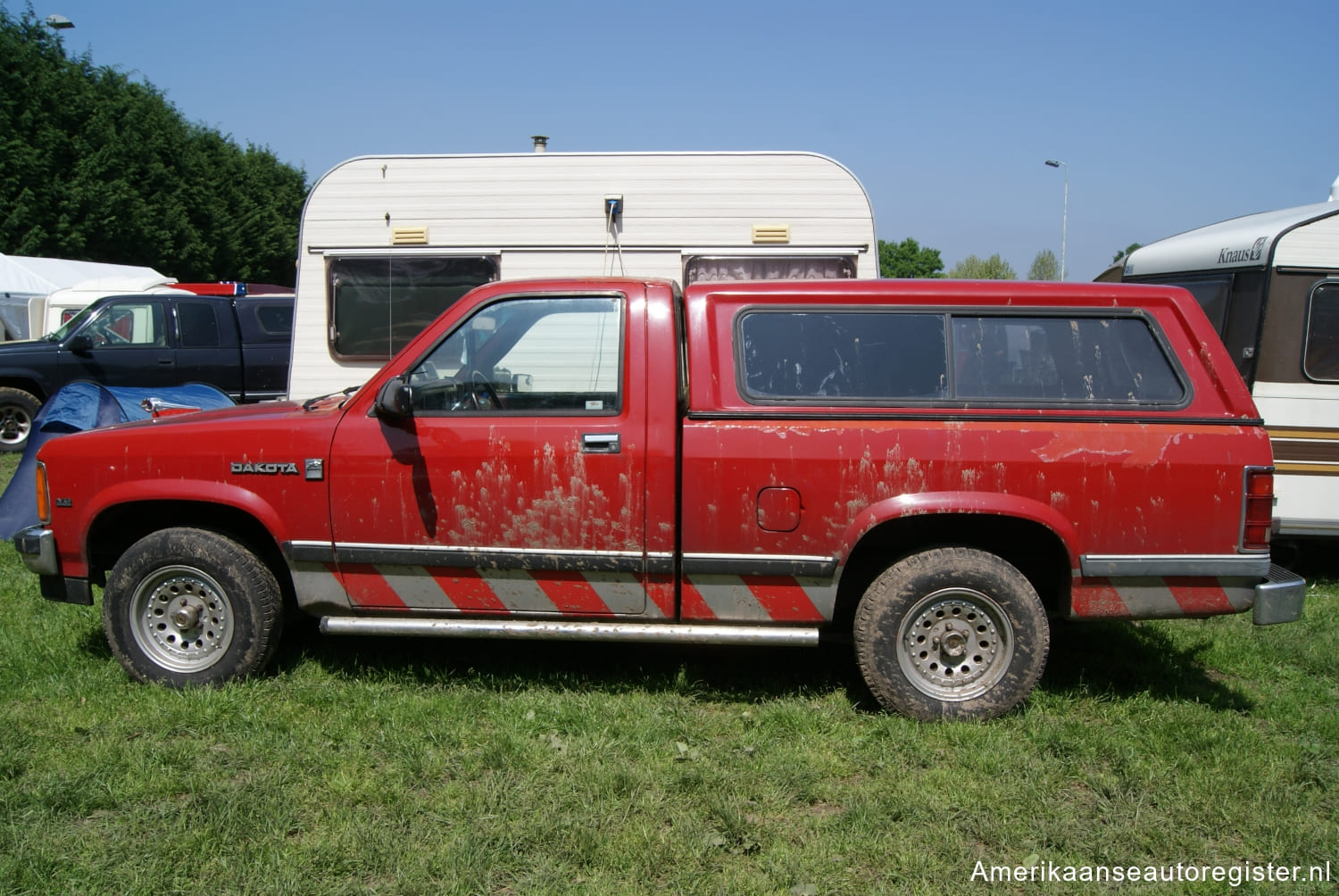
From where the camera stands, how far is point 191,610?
461 cm

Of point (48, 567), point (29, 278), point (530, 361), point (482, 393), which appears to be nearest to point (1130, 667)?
point (530, 361)

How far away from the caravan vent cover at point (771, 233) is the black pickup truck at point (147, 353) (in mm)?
7308

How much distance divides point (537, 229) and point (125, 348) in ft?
23.5

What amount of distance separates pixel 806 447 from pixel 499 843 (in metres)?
1.97

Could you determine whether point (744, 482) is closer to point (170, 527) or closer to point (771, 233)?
point (170, 527)

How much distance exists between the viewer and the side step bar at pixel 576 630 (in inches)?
169

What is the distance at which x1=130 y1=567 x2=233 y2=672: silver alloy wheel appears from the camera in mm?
4605

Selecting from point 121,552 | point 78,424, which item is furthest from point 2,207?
point 121,552

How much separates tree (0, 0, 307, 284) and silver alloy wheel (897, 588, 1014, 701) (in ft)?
95.6

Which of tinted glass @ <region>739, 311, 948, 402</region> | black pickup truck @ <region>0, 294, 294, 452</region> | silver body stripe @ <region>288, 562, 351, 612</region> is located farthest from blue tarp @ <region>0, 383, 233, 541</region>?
tinted glass @ <region>739, 311, 948, 402</region>

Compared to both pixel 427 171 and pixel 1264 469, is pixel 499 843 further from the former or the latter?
pixel 427 171

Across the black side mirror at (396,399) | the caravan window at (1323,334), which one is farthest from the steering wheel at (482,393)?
the caravan window at (1323,334)

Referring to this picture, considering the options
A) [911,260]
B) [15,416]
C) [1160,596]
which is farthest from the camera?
[911,260]

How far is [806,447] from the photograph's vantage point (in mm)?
4215
